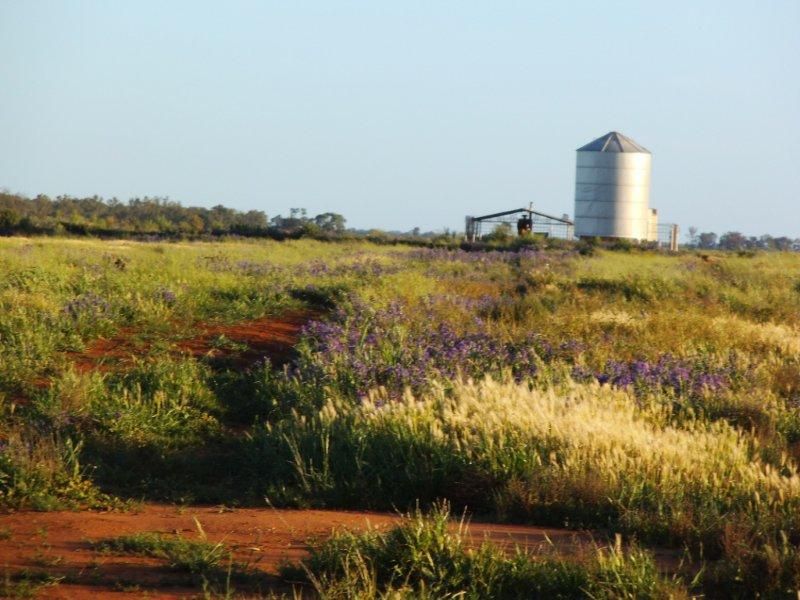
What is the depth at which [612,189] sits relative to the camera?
5338 cm

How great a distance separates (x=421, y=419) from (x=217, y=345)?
530cm

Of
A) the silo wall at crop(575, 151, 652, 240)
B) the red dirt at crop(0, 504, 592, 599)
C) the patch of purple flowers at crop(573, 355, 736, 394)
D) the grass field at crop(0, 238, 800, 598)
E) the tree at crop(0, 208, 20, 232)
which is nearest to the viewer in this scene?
the red dirt at crop(0, 504, 592, 599)

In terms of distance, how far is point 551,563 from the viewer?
16.6ft

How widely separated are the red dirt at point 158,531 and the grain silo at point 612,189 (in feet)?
158

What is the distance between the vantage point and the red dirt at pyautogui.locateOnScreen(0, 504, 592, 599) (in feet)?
16.2

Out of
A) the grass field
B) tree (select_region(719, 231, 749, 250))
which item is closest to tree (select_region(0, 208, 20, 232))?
the grass field

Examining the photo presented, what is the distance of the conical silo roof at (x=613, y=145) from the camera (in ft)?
177

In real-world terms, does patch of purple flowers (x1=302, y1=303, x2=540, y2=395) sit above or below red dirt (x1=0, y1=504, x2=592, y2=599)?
above

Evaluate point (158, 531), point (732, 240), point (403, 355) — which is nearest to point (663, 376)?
point (403, 355)

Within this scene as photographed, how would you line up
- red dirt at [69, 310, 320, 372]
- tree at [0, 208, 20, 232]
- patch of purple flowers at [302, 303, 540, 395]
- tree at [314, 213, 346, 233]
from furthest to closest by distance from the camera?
tree at [314, 213, 346, 233], tree at [0, 208, 20, 232], red dirt at [69, 310, 320, 372], patch of purple flowers at [302, 303, 540, 395]

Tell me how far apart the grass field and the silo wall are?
37.3 meters

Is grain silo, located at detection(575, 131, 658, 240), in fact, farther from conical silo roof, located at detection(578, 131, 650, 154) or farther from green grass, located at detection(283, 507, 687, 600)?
green grass, located at detection(283, 507, 687, 600)

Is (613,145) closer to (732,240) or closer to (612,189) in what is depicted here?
(612,189)

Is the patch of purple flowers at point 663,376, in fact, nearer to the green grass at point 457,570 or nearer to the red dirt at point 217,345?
the red dirt at point 217,345
